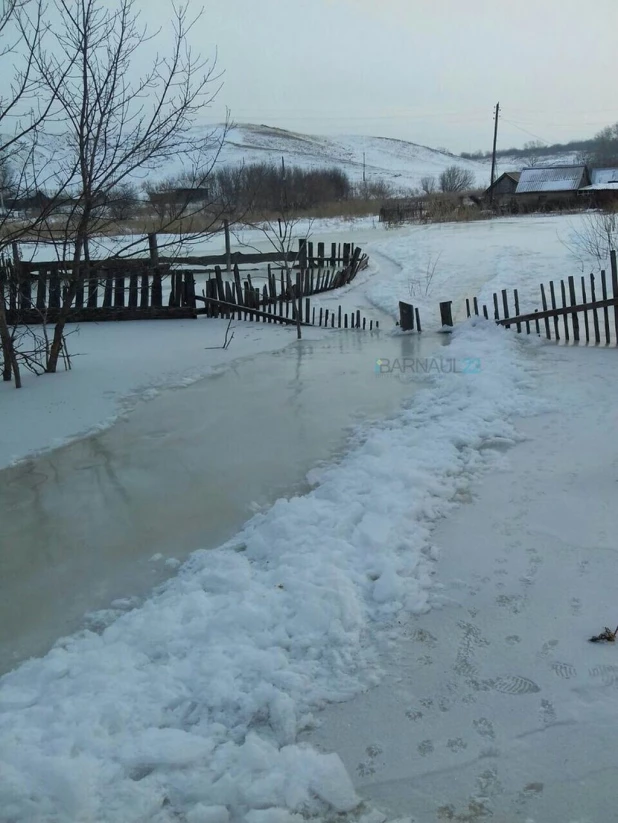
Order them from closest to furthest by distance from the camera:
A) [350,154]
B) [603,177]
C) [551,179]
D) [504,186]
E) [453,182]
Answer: [551,179]
[603,177]
[504,186]
[453,182]
[350,154]

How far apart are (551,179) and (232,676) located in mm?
55485

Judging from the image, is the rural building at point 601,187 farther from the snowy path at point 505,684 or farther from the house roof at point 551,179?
the snowy path at point 505,684

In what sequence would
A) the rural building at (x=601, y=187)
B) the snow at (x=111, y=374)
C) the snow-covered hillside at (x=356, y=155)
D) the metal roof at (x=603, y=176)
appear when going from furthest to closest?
the snow-covered hillside at (x=356, y=155) < the metal roof at (x=603, y=176) < the rural building at (x=601, y=187) < the snow at (x=111, y=374)

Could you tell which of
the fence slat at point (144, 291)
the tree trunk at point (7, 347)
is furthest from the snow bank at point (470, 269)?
the tree trunk at point (7, 347)

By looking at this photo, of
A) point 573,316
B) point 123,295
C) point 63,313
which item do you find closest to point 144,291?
point 123,295

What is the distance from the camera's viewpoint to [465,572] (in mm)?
3674

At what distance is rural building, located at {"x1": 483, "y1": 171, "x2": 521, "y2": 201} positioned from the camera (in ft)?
172

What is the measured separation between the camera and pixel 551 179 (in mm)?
50719

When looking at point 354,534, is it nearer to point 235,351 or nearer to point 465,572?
point 465,572

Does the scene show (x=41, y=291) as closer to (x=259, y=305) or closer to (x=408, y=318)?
(x=259, y=305)

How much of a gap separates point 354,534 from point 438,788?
67.4 inches

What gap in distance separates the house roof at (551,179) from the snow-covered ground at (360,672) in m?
51.3

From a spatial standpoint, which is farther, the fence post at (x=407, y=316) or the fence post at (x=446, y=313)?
the fence post at (x=407, y=316)

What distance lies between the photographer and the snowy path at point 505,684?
7.61 ft
